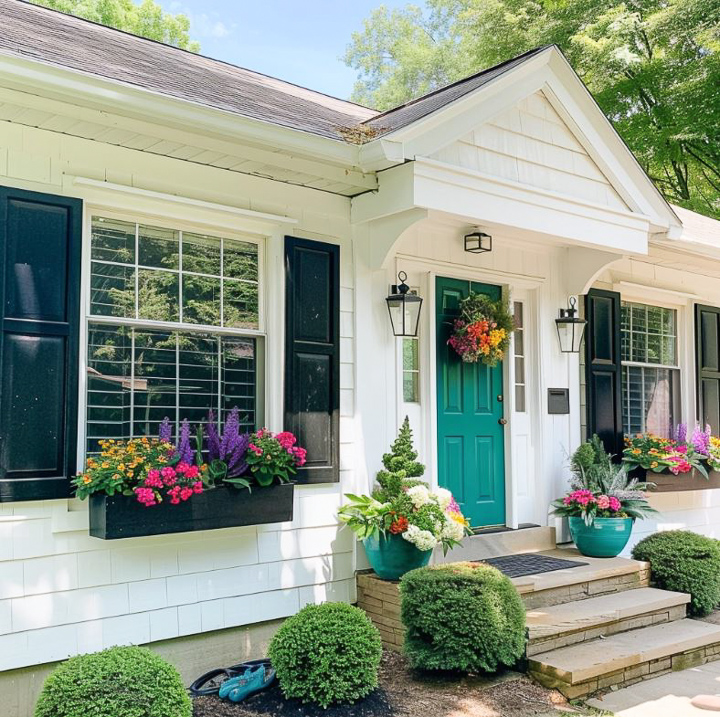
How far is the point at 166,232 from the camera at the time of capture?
15.3ft

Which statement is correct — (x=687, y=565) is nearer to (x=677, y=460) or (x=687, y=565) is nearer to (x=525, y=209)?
(x=677, y=460)

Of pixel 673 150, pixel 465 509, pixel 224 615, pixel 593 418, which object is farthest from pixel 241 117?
pixel 673 150

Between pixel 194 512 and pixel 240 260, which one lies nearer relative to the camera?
pixel 194 512

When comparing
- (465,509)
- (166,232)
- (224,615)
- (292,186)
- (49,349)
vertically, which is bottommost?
(224,615)

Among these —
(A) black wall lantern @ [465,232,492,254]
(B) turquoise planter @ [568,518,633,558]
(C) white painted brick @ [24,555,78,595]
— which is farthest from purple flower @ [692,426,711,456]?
(C) white painted brick @ [24,555,78,595]

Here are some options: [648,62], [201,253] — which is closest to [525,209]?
[201,253]

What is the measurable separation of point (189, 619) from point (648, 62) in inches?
473

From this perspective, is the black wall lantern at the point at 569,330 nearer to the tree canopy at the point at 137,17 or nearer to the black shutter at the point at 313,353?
the black shutter at the point at 313,353

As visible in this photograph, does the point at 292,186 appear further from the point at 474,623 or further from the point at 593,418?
the point at 593,418

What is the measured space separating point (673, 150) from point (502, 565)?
10.4 meters

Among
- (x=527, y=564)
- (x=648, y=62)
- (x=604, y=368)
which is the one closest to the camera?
(x=527, y=564)

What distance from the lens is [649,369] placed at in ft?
24.9

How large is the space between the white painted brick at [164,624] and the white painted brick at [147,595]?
4cm

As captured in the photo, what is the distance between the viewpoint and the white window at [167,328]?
4391mm
